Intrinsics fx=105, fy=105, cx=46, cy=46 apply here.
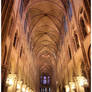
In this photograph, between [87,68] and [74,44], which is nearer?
[87,68]

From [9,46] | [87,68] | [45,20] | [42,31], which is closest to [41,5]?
[45,20]

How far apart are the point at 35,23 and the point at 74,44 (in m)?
11.2

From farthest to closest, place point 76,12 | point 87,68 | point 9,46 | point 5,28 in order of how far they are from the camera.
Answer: point 76,12, point 9,46, point 87,68, point 5,28

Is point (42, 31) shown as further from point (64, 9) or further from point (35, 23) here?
point (64, 9)

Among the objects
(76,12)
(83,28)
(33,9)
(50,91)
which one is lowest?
(50,91)

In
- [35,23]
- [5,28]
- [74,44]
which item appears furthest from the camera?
[35,23]

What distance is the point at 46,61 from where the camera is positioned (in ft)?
142

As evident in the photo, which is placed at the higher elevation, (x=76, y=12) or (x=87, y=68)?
(x=76, y=12)

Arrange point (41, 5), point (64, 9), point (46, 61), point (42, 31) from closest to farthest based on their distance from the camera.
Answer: point (64, 9) < point (41, 5) < point (42, 31) < point (46, 61)

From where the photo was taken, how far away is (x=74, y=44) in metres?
12.8

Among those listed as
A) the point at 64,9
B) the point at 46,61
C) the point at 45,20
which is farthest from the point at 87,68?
the point at 46,61

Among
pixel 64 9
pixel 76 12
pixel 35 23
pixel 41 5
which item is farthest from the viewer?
pixel 35 23

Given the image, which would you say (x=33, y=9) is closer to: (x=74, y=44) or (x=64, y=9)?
(x=64, y=9)

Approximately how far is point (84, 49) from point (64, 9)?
9.21 metres
